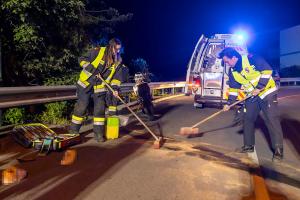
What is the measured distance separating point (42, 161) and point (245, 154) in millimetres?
3121

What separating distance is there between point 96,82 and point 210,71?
5.67m

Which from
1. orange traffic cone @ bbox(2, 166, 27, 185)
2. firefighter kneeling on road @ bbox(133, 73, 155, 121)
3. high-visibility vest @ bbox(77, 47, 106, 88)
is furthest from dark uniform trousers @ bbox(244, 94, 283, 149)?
firefighter kneeling on road @ bbox(133, 73, 155, 121)

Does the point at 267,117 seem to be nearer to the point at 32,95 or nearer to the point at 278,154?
the point at 278,154

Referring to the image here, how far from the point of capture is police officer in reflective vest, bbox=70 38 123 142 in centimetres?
756

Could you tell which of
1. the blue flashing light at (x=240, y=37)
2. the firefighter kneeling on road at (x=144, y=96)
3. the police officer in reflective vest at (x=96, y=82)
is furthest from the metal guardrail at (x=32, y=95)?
the blue flashing light at (x=240, y=37)

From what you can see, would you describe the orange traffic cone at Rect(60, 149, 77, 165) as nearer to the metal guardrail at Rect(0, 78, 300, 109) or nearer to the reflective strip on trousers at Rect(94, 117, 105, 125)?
the reflective strip on trousers at Rect(94, 117, 105, 125)

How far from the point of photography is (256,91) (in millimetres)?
6742

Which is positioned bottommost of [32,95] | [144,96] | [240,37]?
[144,96]

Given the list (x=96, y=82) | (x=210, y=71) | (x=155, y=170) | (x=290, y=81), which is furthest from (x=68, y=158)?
(x=290, y=81)

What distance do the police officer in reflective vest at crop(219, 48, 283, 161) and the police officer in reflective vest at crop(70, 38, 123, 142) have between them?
1989mm

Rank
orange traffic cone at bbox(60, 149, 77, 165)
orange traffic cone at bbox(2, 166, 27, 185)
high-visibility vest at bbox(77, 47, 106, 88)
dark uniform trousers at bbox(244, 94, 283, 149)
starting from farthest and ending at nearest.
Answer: high-visibility vest at bbox(77, 47, 106, 88)
dark uniform trousers at bbox(244, 94, 283, 149)
orange traffic cone at bbox(60, 149, 77, 165)
orange traffic cone at bbox(2, 166, 27, 185)

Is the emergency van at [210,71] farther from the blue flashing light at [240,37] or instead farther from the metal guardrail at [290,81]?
the metal guardrail at [290,81]

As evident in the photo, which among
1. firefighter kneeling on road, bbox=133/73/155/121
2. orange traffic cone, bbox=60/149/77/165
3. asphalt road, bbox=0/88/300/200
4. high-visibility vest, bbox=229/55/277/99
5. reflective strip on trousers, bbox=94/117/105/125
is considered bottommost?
asphalt road, bbox=0/88/300/200

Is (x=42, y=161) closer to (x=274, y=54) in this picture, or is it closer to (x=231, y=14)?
(x=274, y=54)
